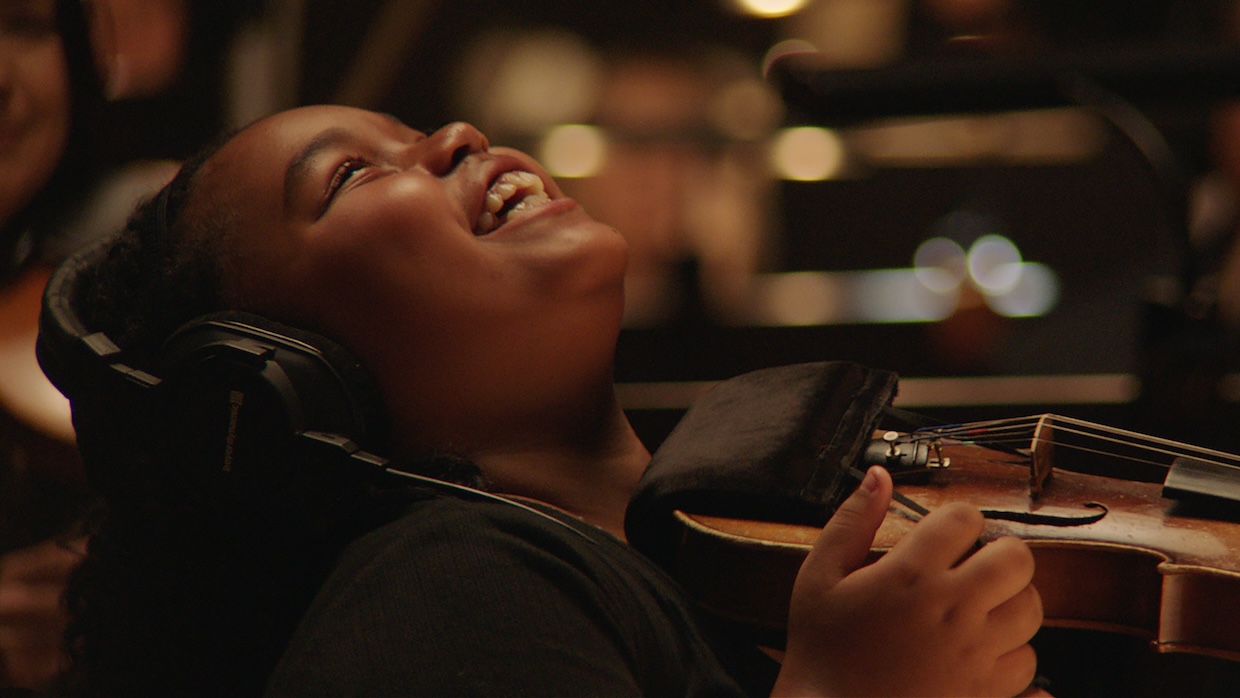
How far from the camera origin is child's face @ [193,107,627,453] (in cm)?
100

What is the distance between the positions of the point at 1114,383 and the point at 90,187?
2.22m

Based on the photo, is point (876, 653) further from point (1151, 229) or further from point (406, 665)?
point (1151, 229)

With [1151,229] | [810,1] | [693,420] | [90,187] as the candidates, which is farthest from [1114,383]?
[90,187]

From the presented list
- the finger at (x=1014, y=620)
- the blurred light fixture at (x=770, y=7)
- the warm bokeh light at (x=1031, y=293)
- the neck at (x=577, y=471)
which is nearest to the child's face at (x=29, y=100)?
the neck at (x=577, y=471)

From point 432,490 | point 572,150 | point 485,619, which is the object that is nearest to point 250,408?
point 432,490

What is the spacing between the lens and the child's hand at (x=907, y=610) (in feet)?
2.41

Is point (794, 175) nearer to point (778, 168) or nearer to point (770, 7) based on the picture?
point (778, 168)

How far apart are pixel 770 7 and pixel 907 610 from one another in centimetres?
272

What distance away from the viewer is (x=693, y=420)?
1087 millimetres

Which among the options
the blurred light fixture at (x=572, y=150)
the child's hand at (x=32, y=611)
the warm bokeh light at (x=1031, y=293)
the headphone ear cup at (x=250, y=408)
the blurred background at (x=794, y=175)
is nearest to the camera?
the headphone ear cup at (x=250, y=408)

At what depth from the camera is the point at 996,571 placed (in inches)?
28.9

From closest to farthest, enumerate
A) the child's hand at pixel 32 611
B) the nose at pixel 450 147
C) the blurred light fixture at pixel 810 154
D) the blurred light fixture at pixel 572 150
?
the nose at pixel 450 147, the child's hand at pixel 32 611, the blurred light fixture at pixel 572 150, the blurred light fixture at pixel 810 154

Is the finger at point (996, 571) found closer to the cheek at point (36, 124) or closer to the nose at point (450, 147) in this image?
the nose at point (450, 147)

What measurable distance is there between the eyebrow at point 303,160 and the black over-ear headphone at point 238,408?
0.55 feet
